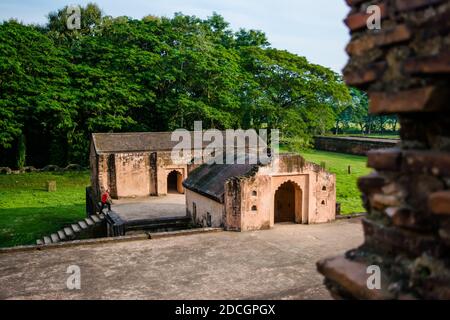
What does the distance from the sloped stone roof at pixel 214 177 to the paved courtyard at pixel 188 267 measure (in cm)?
191

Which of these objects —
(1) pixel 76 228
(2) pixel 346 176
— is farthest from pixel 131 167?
(2) pixel 346 176

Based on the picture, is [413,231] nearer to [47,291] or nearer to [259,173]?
[47,291]

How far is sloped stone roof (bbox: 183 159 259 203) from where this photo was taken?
16406 millimetres

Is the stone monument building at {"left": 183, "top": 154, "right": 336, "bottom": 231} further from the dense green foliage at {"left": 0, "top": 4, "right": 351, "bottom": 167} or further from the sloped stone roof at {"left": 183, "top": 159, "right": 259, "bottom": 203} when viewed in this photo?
the dense green foliage at {"left": 0, "top": 4, "right": 351, "bottom": 167}

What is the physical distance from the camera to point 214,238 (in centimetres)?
1479

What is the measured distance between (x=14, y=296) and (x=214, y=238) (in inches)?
268

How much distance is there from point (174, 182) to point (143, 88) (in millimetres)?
9785

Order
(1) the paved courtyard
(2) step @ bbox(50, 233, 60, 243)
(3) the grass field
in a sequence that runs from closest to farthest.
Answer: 1. (1) the paved courtyard
2. (2) step @ bbox(50, 233, 60, 243)
3. (3) the grass field

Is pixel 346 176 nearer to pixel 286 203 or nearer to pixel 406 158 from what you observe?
pixel 286 203

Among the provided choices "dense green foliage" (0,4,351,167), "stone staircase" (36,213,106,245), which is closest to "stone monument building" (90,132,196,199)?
"stone staircase" (36,213,106,245)

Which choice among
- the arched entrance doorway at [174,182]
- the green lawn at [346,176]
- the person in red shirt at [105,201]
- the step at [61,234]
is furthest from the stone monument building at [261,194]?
the arched entrance doorway at [174,182]

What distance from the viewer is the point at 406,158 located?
2512 millimetres

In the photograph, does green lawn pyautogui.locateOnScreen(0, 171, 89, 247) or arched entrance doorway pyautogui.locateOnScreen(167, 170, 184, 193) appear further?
arched entrance doorway pyautogui.locateOnScreen(167, 170, 184, 193)

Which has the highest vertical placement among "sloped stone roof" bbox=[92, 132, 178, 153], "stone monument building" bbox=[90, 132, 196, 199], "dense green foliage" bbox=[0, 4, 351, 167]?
"dense green foliage" bbox=[0, 4, 351, 167]
